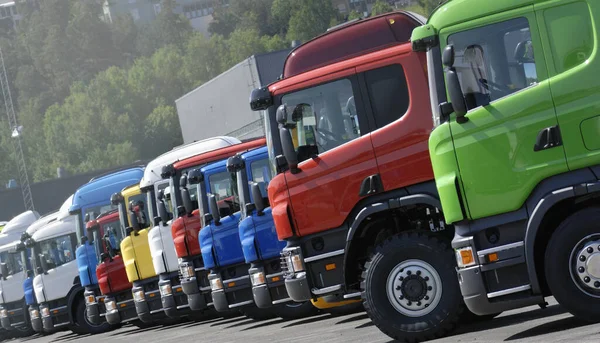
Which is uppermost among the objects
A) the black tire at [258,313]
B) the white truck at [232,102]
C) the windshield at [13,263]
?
the white truck at [232,102]

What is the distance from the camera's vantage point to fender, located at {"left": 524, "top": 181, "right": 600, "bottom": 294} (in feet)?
33.0

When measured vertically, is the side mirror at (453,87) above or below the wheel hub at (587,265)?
above

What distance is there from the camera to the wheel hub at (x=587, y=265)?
396 inches

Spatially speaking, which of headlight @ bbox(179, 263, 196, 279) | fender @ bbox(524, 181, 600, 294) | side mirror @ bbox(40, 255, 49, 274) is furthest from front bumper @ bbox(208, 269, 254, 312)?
side mirror @ bbox(40, 255, 49, 274)

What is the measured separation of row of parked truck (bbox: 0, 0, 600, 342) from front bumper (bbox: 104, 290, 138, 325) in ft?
23.0

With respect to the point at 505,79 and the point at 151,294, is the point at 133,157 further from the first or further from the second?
the point at 505,79

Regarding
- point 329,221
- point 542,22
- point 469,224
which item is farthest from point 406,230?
point 542,22

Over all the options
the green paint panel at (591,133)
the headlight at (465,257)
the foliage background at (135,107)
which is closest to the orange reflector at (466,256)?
the headlight at (465,257)

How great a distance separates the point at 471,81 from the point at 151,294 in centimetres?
1348

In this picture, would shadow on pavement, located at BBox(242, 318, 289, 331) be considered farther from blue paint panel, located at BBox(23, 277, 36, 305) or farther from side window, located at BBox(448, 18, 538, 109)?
blue paint panel, located at BBox(23, 277, 36, 305)

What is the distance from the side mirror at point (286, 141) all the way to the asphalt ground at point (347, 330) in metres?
1.83

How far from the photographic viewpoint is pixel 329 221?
1288cm

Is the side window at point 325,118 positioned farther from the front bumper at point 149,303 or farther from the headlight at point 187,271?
the front bumper at point 149,303

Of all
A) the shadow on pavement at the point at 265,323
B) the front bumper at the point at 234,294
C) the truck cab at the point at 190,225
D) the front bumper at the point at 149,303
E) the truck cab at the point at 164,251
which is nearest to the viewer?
the front bumper at the point at 234,294
